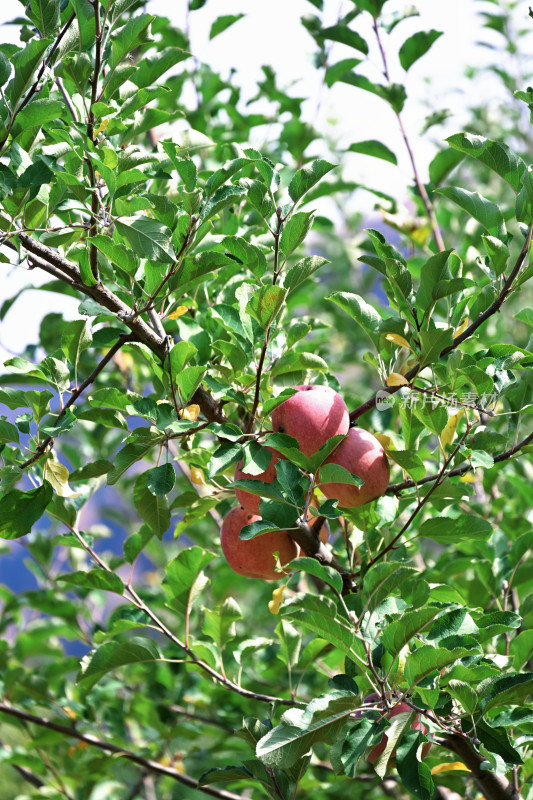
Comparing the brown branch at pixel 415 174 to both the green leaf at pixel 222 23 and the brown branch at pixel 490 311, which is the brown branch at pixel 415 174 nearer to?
the green leaf at pixel 222 23

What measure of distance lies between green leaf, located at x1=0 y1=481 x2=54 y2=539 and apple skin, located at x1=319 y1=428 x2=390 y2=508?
389mm

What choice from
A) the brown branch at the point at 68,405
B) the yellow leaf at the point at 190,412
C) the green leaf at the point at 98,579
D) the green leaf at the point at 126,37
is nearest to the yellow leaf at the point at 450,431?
the yellow leaf at the point at 190,412

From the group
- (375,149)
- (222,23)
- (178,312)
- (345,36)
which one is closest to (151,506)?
(178,312)

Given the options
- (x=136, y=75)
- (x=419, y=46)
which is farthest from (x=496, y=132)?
(x=136, y=75)

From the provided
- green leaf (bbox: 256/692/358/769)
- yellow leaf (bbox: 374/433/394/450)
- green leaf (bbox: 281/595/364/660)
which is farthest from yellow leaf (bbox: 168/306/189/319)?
green leaf (bbox: 256/692/358/769)

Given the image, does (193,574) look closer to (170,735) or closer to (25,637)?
(170,735)

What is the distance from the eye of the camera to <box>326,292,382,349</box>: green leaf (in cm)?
103

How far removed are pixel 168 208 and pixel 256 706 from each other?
4.42ft

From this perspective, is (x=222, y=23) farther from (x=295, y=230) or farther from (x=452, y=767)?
(x=452, y=767)

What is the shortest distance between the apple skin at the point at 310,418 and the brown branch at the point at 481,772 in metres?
0.42

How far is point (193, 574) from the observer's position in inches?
47.0

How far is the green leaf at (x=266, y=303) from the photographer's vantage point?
0.93 meters

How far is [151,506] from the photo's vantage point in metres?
1.12

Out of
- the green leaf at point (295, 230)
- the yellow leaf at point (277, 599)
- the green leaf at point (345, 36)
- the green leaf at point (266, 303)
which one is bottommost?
the yellow leaf at point (277, 599)
